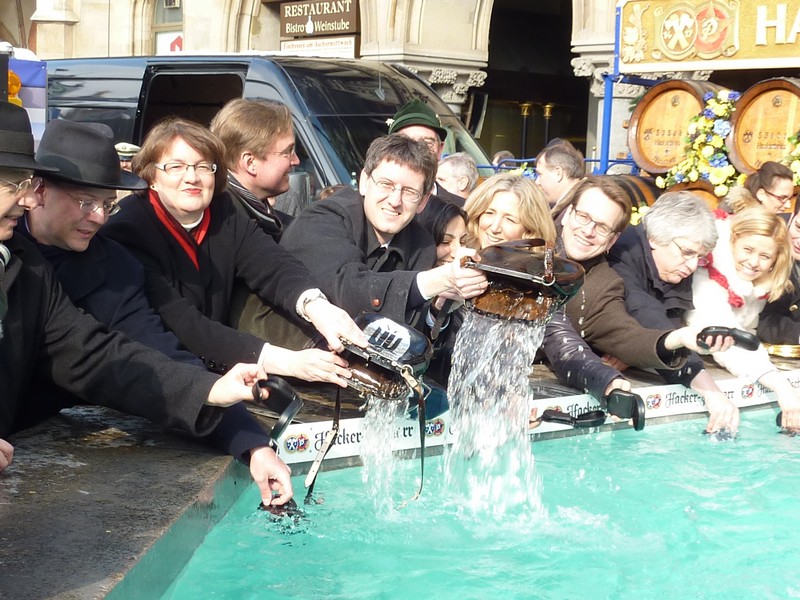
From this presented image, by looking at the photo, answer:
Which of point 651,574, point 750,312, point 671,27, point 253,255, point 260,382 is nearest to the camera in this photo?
point 260,382

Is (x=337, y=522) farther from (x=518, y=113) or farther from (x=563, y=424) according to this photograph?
(x=518, y=113)

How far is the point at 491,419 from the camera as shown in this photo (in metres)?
4.10

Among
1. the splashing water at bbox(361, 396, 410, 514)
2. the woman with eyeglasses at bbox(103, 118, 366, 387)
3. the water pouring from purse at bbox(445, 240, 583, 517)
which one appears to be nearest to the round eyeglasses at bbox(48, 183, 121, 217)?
the woman with eyeglasses at bbox(103, 118, 366, 387)

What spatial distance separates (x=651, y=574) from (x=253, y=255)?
5.89 feet

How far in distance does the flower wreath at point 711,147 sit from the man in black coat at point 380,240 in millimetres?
4685

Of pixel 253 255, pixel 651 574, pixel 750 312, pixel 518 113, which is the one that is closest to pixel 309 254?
pixel 253 255

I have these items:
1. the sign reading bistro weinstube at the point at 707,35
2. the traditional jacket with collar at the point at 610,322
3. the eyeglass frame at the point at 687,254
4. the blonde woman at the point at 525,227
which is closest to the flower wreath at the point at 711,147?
the sign reading bistro weinstube at the point at 707,35

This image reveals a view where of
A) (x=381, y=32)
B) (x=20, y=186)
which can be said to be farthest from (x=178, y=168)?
(x=381, y=32)

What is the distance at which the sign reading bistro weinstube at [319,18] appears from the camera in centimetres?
1469

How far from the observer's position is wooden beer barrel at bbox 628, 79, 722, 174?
8.95 meters

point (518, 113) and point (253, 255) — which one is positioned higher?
point (518, 113)

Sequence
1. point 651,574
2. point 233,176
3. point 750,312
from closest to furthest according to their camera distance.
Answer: point 651,574 → point 233,176 → point 750,312

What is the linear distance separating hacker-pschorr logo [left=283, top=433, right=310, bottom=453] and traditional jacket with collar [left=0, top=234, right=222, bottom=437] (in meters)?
0.55

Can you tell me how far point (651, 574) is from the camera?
10.9 ft
